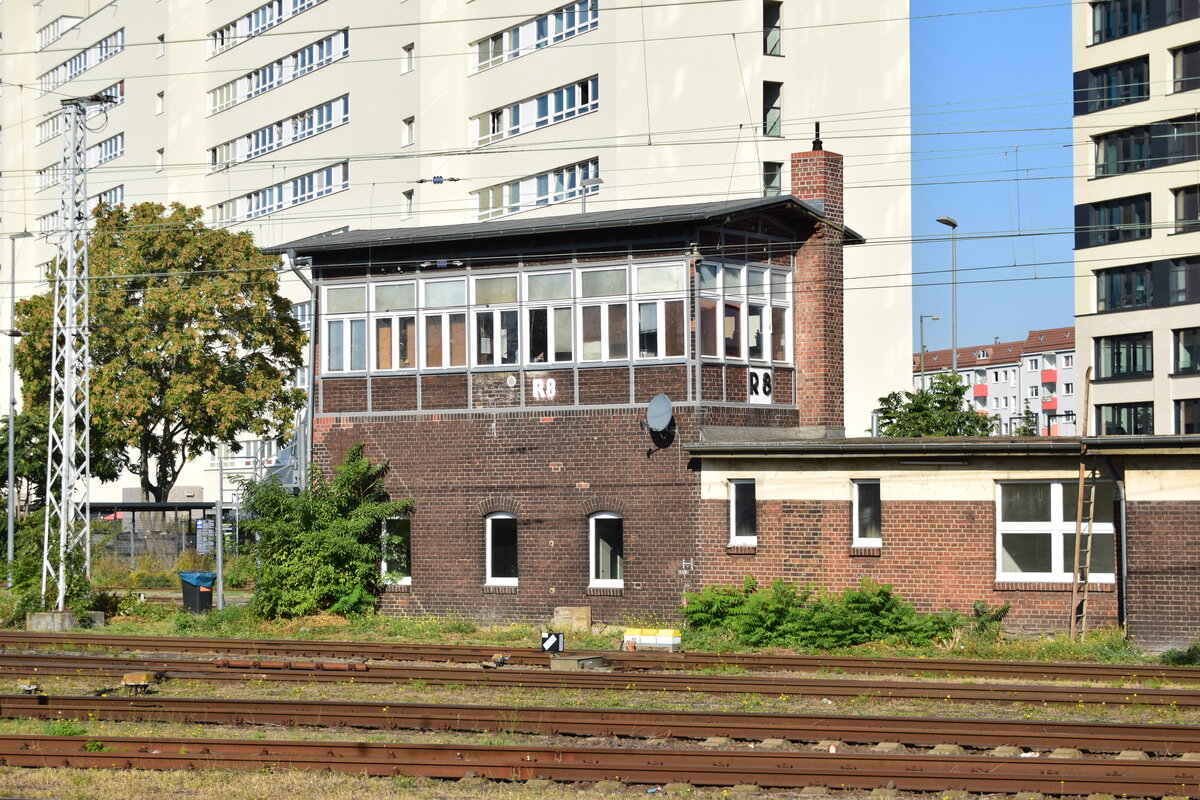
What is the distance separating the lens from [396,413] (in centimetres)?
2652

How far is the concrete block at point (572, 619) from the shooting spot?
24000 millimetres

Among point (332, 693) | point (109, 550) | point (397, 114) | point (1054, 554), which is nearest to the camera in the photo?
point (332, 693)

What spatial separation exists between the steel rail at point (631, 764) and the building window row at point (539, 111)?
4073 cm

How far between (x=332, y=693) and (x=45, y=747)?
4.68 meters

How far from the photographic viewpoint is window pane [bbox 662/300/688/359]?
2442cm

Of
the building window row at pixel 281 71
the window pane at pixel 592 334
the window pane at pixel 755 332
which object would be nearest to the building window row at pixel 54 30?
the building window row at pixel 281 71

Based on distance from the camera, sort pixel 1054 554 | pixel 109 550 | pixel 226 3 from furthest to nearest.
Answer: pixel 226 3 < pixel 109 550 < pixel 1054 554

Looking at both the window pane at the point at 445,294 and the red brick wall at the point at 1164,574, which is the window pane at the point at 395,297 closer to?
the window pane at the point at 445,294

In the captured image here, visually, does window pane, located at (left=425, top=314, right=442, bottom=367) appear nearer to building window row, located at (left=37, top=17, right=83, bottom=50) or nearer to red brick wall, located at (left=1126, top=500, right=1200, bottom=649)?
red brick wall, located at (left=1126, top=500, right=1200, bottom=649)

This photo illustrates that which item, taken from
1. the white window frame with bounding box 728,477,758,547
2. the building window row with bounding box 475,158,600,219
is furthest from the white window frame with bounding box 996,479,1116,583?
the building window row with bounding box 475,158,600,219

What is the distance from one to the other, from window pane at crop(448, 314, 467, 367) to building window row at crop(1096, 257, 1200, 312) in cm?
4516

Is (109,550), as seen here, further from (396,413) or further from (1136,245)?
(1136,245)

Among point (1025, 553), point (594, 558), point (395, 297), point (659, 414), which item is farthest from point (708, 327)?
point (1025, 553)

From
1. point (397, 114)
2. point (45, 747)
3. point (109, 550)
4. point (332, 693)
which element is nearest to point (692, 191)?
point (397, 114)
